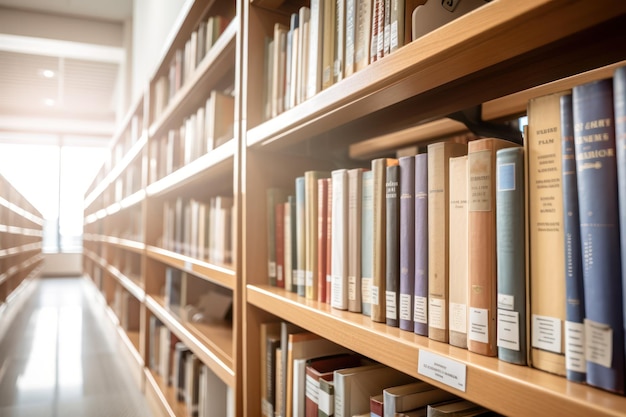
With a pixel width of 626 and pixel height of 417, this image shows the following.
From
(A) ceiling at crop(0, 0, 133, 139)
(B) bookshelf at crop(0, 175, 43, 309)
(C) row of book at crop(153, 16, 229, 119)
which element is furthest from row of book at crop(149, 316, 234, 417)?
(A) ceiling at crop(0, 0, 133, 139)

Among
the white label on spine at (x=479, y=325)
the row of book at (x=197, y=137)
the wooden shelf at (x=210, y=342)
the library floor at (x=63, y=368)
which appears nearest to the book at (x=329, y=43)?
the white label on spine at (x=479, y=325)

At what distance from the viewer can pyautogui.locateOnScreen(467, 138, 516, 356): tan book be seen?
56cm

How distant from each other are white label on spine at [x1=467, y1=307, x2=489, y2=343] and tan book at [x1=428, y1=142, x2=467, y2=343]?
0.06 metres

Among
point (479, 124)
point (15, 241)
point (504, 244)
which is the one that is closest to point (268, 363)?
point (504, 244)

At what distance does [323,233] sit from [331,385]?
300 mm

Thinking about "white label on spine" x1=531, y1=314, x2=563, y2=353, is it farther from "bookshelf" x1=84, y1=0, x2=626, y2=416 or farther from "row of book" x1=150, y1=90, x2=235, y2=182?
"row of book" x1=150, y1=90, x2=235, y2=182

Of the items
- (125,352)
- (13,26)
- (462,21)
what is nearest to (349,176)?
(462,21)

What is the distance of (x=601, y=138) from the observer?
0.45m

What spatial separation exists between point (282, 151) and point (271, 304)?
0.42 m

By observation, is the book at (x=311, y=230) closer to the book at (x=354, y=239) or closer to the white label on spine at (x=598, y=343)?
the book at (x=354, y=239)

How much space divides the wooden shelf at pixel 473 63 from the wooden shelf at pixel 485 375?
39cm

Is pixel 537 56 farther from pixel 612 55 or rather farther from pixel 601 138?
pixel 601 138

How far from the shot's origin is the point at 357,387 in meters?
0.81

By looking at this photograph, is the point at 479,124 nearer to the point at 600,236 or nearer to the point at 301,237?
the point at 301,237
